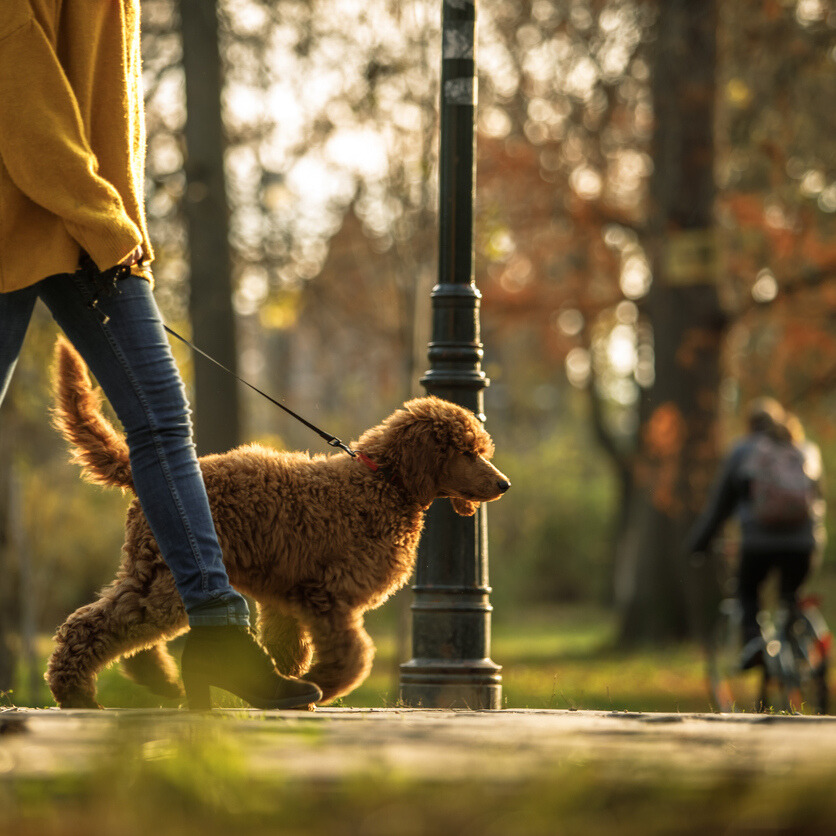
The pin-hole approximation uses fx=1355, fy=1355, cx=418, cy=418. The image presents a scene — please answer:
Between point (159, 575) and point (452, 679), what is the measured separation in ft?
6.11

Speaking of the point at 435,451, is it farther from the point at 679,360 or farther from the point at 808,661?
the point at 679,360

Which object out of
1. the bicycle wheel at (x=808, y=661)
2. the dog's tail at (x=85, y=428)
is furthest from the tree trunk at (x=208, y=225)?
the dog's tail at (x=85, y=428)

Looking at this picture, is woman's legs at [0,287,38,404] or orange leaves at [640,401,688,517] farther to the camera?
orange leaves at [640,401,688,517]

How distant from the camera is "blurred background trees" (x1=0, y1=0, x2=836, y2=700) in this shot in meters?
13.0

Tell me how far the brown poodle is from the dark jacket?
195 inches

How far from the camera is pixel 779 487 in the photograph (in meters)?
9.12

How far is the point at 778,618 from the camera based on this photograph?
9312mm

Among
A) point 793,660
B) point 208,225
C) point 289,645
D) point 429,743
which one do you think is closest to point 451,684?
point 289,645

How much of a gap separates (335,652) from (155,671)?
674 mm

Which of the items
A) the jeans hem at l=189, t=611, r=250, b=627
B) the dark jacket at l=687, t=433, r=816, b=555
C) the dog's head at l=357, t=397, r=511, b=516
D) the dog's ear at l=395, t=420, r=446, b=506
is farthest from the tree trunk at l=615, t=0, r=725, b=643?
the jeans hem at l=189, t=611, r=250, b=627

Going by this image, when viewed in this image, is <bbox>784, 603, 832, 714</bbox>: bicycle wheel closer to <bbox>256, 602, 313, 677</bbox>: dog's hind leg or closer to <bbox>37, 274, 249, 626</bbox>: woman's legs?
<bbox>256, 602, 313, 677</bbox>: dog's hind leg

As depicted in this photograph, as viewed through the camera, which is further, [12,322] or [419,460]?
[419,460]

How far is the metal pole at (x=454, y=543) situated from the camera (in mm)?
5801

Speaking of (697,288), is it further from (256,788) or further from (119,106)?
(256,788)
